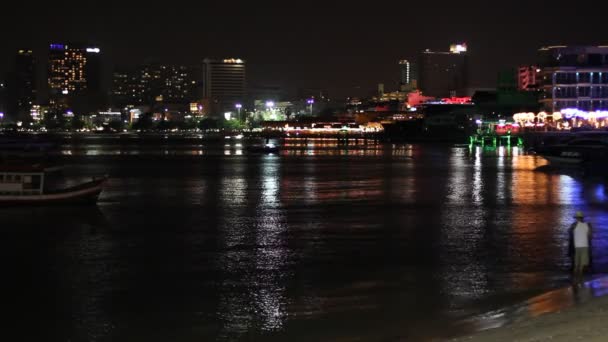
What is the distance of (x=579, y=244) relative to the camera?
16859mm

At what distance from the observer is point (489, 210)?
33500 mm

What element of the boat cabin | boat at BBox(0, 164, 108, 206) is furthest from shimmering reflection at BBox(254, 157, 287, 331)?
the boat cabin

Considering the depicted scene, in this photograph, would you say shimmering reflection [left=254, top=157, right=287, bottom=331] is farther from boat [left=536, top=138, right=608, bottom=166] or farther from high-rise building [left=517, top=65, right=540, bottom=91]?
high-rise building [left=517, top=65, right=540, bottom=91]

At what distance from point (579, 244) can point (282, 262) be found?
25.7 ft

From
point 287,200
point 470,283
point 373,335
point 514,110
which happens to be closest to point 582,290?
point 470,283

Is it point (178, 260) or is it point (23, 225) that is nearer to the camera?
point (178, 260)

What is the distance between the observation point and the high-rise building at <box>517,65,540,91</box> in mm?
174200

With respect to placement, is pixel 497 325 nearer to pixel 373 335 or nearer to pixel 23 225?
pixel 373 335

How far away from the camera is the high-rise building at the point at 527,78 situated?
6858 inches

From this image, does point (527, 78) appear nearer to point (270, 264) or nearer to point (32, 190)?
point (32, 190)

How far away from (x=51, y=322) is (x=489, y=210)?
2246 cm

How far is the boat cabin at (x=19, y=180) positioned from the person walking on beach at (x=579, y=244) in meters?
25.5

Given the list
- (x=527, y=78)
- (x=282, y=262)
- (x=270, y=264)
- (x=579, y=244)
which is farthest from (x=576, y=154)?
(x=527, y=78)

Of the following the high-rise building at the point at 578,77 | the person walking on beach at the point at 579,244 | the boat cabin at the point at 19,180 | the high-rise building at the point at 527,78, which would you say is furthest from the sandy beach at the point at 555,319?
the high-rise building at the point at 527,78
